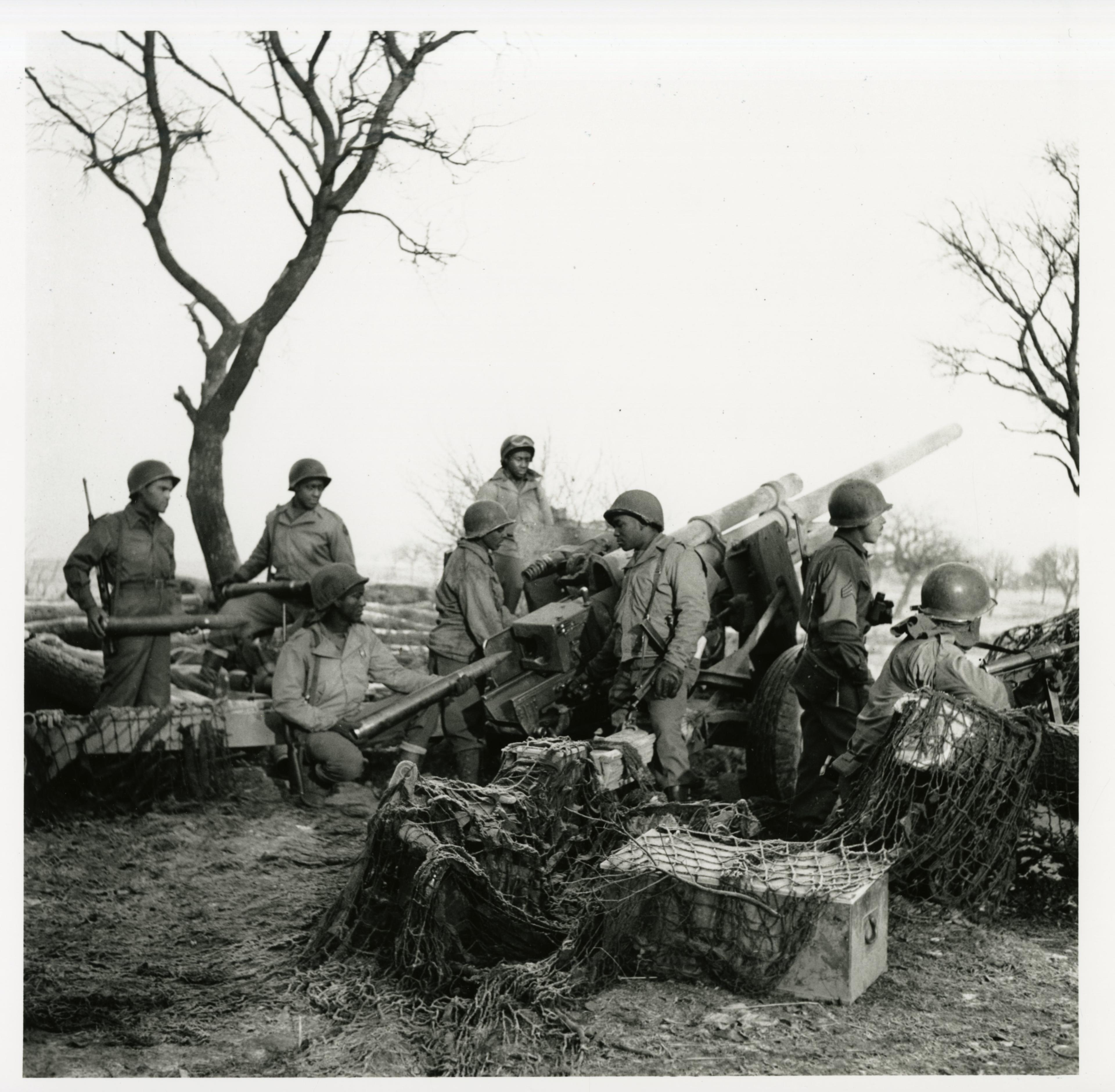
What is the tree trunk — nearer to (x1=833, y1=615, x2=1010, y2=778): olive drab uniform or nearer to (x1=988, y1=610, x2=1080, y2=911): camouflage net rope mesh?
(x1=833, y1=615, x2=1010, y2=778): olive drab uniform

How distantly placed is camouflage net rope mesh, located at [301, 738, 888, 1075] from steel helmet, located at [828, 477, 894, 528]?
1.99 metres

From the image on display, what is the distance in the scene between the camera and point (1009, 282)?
8.79 m

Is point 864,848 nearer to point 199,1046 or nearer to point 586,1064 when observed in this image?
point 586,1064

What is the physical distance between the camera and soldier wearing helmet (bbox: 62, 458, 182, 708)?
745 cm

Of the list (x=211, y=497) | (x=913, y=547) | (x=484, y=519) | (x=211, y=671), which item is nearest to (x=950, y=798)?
(x=484, y=519)

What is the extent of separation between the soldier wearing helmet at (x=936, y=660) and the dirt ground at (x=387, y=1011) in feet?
2.63

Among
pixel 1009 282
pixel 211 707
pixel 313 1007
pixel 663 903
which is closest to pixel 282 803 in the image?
pixel 211 707

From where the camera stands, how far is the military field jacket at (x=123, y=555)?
732cm

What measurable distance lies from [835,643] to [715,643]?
1.57 m

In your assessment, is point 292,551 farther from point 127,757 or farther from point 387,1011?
point 387,1011

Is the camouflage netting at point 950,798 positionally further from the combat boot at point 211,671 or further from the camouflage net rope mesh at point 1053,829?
the combat boot at point 211,671

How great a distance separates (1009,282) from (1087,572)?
401 cm

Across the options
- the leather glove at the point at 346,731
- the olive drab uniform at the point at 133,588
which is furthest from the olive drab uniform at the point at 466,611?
the olive drab uniform at the point at 133,588

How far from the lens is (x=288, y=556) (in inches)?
337
